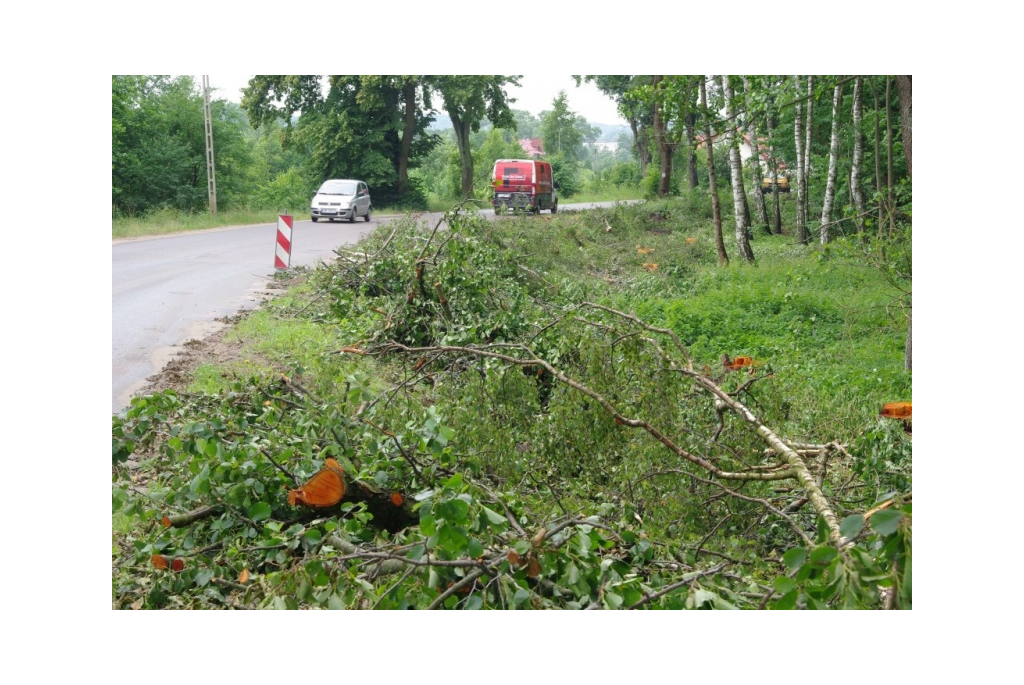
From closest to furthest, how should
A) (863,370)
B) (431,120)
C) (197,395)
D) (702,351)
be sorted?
(197,395)
(431,120)
(863,370)
(702,351)

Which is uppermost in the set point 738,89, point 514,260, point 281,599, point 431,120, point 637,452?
point 738,89

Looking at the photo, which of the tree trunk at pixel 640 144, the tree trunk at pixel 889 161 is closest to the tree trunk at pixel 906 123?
the tree trunk at pixel 889 161

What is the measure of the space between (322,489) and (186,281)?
7.08 ft

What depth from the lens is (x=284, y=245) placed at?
471 cm

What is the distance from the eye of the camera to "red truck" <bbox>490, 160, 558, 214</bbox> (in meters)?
4.69

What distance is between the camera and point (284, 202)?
430 centimetres

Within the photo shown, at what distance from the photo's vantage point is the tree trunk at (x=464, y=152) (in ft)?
13.1

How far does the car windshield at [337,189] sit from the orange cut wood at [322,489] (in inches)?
83.7

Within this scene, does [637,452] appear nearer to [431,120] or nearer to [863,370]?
[431,120]

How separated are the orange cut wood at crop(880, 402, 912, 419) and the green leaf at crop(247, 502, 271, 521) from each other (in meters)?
2.47

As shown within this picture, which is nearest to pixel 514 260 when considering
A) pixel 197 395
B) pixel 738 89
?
pixel 738 89

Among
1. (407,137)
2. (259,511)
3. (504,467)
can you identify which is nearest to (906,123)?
(407,137)

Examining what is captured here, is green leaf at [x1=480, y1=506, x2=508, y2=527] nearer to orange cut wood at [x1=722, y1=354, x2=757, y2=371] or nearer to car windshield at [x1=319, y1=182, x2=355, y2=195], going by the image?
orange cut wood at [x1=722, y1=354, x2=757, y2=371]
